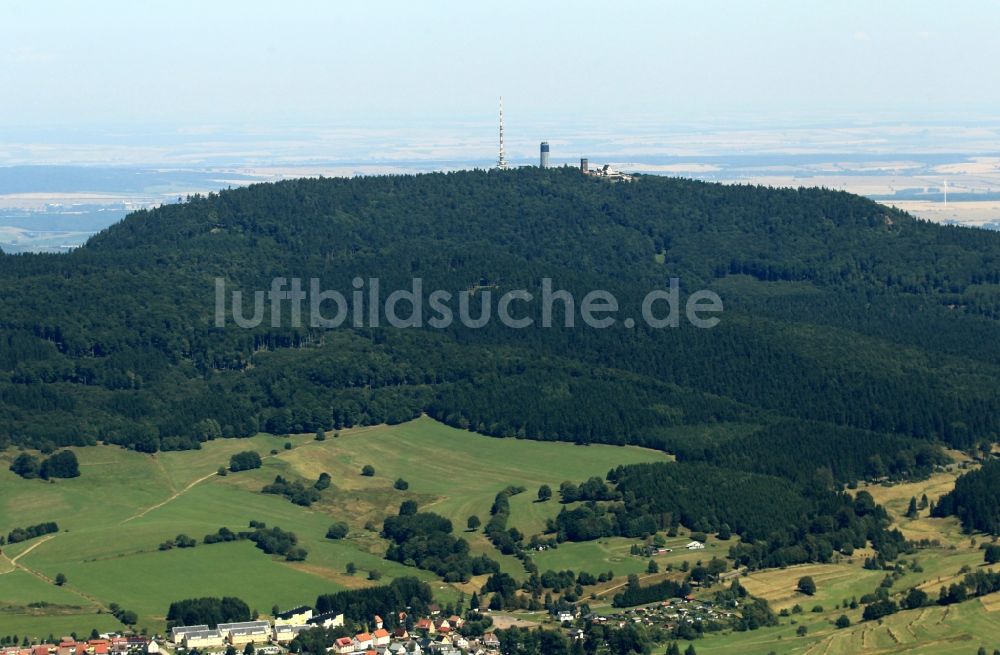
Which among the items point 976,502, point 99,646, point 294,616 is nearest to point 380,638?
point 294,616

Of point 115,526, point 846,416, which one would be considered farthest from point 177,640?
point 846,416

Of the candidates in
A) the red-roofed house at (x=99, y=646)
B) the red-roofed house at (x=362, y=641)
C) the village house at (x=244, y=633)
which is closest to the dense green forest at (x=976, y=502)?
the red-roofed house at (x=362, y=641)

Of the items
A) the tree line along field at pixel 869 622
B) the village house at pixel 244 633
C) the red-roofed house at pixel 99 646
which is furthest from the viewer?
the village house at pixel 244 633

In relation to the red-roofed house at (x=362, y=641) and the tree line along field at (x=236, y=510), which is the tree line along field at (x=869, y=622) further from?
the red-roofed house at (x=362, y=641)

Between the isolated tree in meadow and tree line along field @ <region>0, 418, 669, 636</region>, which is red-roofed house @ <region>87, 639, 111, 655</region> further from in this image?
the isolated tree in meadow

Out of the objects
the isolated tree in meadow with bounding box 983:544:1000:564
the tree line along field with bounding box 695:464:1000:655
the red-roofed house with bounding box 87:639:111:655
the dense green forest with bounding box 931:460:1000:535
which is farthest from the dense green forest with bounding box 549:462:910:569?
the red-roofed house with bounding box 87:639:111:655

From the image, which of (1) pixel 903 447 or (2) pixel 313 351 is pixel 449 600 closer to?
(1) pixel 903 447

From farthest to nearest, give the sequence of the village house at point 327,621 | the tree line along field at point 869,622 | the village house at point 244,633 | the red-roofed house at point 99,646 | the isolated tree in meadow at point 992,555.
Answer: the isolated tree in meadow at point 992,555 → the village house at point 327,621 → the village house at point 244,633 → the tree line along field at point 869,622 → the red-roofed house at point 99,646

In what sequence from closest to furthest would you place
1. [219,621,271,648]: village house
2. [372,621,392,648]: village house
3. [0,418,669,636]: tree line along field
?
[372,621,392,648]: village house < [219,621,271,648]: village house < [0,418,669,636]: tree line along field

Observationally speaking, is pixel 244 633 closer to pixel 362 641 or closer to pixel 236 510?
pixel 362 641
